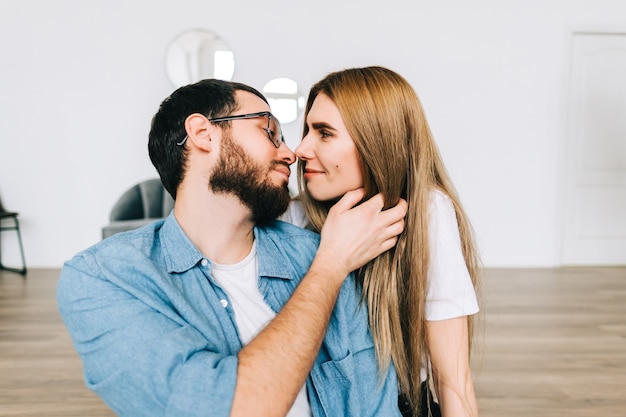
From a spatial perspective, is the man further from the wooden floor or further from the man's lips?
the wooden floor

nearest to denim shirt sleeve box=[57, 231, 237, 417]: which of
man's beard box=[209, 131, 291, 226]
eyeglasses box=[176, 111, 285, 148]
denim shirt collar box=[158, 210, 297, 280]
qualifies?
denim shirt collar box=[158, 210, 297, 280]

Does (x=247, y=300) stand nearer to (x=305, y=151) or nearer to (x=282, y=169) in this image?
(x=282, y=169)

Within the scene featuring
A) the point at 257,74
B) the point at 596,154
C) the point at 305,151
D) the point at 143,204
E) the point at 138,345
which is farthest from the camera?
the point at 596,154

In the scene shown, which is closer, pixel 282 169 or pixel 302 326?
pixel 302 326

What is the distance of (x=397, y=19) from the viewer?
5.00 meters

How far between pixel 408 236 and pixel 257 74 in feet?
13.2

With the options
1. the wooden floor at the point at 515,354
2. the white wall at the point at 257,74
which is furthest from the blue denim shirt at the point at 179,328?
the white wall at the point at 257,74

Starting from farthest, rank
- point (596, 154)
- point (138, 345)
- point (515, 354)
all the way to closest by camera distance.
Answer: point (596, 154)
point (515, 354)
point (138, 345)

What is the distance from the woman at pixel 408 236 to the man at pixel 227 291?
7cm

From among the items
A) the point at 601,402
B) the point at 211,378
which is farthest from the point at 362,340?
the point at 601,402

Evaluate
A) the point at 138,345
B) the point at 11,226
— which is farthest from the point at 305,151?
the point at 11,226

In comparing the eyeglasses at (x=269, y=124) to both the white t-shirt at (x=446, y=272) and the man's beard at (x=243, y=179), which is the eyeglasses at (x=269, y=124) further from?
the white t-shirt at (x=446, y=272)

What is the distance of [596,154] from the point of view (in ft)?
17.2

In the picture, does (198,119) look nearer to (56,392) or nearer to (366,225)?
(366,225)
